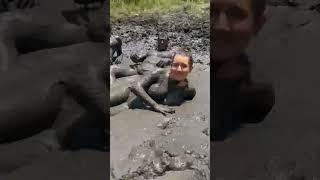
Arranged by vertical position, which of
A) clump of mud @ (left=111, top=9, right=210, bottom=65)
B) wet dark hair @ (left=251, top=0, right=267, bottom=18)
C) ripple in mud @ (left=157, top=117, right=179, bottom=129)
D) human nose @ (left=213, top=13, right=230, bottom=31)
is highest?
wet dark hair @ (left=251, top=0, right=267, bottom=18)

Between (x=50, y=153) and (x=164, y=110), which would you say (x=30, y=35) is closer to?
(x=50, y=153)

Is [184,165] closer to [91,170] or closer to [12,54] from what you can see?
[91,170]

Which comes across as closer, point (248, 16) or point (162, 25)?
point (248, 16)

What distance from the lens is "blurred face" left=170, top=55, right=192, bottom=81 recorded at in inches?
62.3

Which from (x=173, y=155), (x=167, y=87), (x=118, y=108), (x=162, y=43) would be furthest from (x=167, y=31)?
(x=173, y=155)

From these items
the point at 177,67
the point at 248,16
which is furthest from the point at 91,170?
the point at 248,16

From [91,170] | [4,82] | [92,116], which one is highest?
[4,82]

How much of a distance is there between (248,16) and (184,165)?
0.48 metres

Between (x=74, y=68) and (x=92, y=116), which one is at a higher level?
(x=74, y=68)


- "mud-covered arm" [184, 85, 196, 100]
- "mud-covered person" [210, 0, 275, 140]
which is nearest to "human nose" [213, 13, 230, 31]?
"mud-covered person" [210, 0, 275, 140]

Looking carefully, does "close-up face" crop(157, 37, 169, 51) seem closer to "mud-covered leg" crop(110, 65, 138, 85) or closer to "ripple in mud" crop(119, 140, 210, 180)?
"mud-covered leg" crop(110, 65, 138, 85)

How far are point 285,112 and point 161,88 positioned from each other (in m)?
0.38

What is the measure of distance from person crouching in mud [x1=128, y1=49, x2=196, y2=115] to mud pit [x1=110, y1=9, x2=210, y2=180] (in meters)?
0.02

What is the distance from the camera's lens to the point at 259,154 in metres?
1.55
